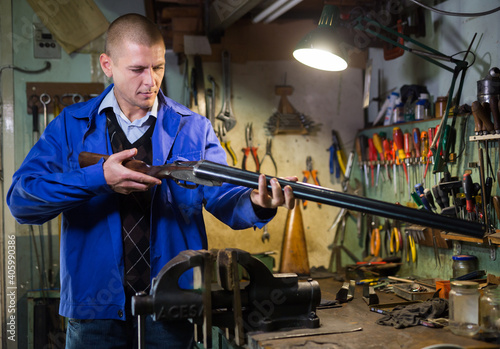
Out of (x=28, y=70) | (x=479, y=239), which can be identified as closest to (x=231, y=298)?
(x=479, y=239)

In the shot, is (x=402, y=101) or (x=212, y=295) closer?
(x=212, y=295)

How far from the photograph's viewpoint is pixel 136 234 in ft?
6.47

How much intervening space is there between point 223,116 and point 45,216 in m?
2.16

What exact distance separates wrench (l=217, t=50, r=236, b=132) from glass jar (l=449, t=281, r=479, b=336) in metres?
2.37

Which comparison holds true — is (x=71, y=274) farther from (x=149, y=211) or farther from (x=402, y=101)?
(x=402, y=101)

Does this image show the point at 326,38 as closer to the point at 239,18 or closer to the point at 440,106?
the point at 440,106

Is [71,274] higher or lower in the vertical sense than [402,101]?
lower

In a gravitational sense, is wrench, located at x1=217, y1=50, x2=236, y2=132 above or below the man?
above

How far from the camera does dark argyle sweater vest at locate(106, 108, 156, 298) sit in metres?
1.95

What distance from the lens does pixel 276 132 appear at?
403 centimetres

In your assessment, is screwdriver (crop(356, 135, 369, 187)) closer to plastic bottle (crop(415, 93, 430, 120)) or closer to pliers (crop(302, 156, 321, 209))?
pliers (crop(302, 156, 321, 209))

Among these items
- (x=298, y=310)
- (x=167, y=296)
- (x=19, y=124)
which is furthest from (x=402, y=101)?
(x=19, y=124)

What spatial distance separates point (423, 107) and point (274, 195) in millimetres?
1963

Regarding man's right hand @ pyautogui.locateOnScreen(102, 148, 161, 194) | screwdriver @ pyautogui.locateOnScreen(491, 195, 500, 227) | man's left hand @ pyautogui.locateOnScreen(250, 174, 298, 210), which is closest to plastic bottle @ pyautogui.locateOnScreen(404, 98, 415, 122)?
screwdriver @ pyautogui.locateOnScreen(491, 195, 500, 227)
